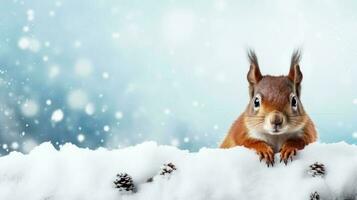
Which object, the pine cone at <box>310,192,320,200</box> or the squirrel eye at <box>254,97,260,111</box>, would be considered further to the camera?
the squirrel eye at <box>254,97,260,111</box>

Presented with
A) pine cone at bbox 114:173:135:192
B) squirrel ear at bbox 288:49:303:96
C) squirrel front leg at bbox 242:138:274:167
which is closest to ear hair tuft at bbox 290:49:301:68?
squirrel ear at bbox 288:49:303:96

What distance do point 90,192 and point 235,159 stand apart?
804 millimetres

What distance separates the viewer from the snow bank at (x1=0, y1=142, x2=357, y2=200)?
10.7ft

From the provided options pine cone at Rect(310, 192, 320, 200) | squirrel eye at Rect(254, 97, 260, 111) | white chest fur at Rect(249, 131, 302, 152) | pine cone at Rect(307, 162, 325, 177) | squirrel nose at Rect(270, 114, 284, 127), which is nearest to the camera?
pine cone at Rect(310, 192, 320, 200)

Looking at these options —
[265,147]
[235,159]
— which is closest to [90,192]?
[235,159]

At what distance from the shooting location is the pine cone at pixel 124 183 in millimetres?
Result: 3334

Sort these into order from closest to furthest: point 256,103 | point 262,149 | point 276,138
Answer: point 262,149, point 276,138, point 256,103

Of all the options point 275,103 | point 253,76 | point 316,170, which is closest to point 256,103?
point 275,103

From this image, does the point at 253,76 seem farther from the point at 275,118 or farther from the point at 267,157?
the point at 267,157

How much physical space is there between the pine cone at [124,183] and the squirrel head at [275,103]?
890 mm

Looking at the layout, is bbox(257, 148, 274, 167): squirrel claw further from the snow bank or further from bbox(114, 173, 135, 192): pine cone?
bbox(114, 173, 135, 192): pine cone

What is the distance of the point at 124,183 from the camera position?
334 cm

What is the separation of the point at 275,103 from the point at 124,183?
1.07m

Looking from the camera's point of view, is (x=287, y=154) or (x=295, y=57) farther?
(x=295, y=57)
